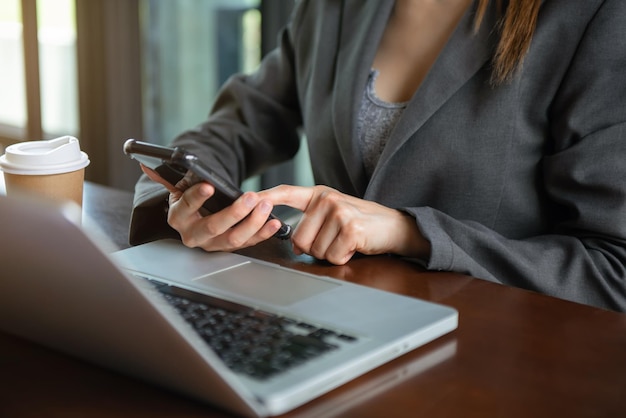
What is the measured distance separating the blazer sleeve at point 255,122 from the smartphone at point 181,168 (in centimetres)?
35

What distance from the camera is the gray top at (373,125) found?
1.32 meters

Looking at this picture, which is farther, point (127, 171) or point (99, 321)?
point (127, 171)

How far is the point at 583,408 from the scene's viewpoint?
63 cm

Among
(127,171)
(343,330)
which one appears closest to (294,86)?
(343,330)

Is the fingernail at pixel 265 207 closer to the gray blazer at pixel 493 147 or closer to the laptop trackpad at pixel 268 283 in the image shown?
the laptop trackpad at pixel 268 283

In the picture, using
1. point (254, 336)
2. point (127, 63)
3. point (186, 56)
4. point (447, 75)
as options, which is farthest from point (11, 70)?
point (254, 336)

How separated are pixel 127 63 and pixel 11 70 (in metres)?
0.84

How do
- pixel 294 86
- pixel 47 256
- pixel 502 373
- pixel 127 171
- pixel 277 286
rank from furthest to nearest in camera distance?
pixel 127 171
pixel 294 86
pixel 277 286
pixel 502 373
pixel 47 256

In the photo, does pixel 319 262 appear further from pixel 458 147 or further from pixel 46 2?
pixel 46 2

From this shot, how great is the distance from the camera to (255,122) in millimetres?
1522

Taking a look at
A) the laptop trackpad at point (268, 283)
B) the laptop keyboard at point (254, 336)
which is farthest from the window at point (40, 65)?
the laptop keyboard at point (254, 336)

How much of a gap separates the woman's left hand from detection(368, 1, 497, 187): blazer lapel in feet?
0.63

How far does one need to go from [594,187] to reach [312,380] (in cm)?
59

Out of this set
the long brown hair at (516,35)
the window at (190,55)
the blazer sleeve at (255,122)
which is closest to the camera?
the long brown hair at (516,35)
